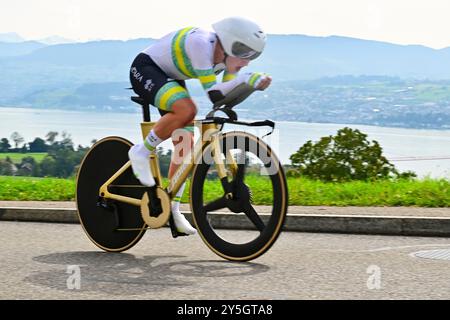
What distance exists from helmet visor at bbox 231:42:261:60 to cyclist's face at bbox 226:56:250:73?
4.0 inches

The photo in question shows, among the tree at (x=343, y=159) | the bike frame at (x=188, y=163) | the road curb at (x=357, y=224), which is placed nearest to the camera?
the bike frame at (x=188, y=163)

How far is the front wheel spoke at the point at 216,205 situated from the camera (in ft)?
20.9

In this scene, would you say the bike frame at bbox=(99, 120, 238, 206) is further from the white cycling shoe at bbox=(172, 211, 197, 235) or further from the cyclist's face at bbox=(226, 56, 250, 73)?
the cyclist's face at bbox=(226, 56, 250, 73)

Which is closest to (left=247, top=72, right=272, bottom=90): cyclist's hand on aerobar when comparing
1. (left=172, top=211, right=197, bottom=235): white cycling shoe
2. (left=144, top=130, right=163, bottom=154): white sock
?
(left=144, top=130, right=163, bottom=154): white sock

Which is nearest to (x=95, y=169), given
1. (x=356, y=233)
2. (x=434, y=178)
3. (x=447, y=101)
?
(x=356, y=233)

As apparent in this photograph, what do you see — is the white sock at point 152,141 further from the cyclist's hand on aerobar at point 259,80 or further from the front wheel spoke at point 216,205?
the cyclist's hand on aerobar at point 259,80

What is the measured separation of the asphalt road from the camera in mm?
5492

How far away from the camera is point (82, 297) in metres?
5.35

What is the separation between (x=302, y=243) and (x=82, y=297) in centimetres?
297

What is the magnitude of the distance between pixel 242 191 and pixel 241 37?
1.05m

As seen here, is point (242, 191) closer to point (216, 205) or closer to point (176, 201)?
point (216, 205)

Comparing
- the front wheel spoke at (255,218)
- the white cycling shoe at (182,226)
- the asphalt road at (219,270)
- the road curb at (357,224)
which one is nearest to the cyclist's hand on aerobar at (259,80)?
the front wheel spoke at (255,218)

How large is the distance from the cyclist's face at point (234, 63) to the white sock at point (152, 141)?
74cm

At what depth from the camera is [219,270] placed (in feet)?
20.6
